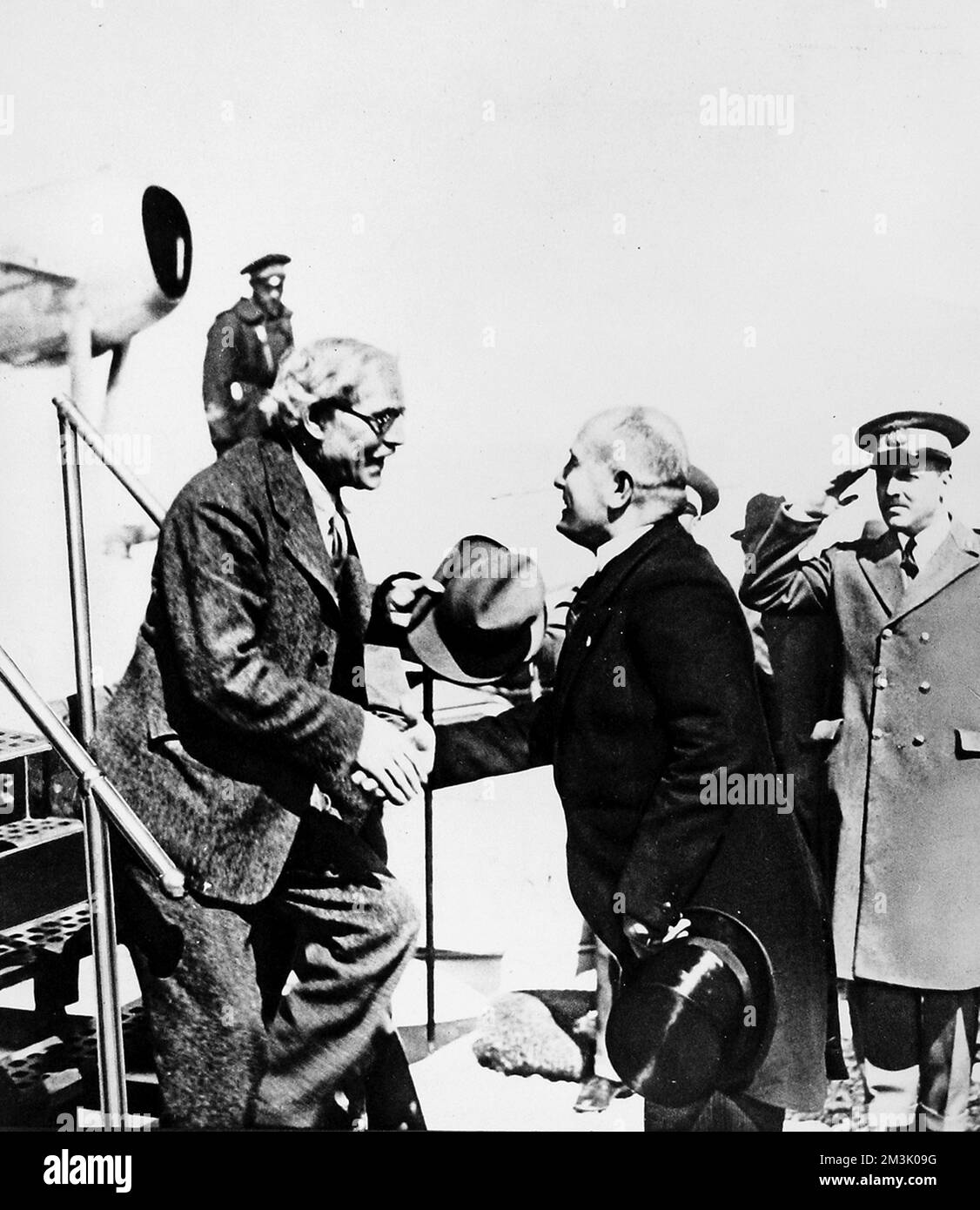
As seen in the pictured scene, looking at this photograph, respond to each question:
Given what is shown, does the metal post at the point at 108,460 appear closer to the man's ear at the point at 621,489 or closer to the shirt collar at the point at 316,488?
the shirt collar at the point at 316,488

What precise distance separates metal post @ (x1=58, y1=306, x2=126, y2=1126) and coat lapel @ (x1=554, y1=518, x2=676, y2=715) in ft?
4.44

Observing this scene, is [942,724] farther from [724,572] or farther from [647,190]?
[647,190]

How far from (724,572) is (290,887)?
4.89 ft

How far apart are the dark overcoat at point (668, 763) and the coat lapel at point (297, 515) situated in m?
0.58

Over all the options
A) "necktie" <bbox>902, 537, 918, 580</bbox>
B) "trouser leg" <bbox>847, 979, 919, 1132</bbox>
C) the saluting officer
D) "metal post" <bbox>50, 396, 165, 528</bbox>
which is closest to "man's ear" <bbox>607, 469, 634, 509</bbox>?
the saluting officer

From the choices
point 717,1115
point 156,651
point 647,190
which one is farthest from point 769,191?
point 717,1115

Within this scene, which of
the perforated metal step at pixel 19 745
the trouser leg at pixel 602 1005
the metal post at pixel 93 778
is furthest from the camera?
the perforated metal step at pixel 19 745

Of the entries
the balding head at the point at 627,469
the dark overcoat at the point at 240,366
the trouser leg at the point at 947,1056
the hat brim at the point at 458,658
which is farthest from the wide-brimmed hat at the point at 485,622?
the trouser leg at the point at 947,1056

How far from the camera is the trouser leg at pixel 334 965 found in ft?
11.1

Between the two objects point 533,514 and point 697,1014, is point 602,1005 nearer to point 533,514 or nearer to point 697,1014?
point 697,1014

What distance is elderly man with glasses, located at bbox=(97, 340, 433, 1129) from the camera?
3.35 metres

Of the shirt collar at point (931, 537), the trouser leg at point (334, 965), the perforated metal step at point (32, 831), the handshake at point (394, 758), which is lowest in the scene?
the trouser leg at point (334, 965)

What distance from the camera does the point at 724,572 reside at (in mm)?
3381

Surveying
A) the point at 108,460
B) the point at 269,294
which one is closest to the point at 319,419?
the point at 269,294
